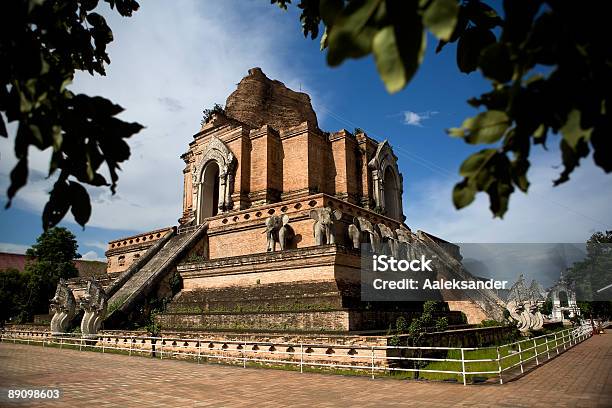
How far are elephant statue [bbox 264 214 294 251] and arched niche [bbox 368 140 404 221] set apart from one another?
840 centimetres

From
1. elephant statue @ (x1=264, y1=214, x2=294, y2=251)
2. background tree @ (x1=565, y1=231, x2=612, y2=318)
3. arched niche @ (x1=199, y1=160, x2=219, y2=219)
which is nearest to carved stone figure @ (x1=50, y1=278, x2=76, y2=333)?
elephant statue @ (x1=264, y1=214, x2=294, y2=251)

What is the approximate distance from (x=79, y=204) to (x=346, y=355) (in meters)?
8.92

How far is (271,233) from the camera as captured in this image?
18609mm

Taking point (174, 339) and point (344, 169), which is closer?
point (174, 339)

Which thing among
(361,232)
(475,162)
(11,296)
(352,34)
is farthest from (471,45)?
(11,296)

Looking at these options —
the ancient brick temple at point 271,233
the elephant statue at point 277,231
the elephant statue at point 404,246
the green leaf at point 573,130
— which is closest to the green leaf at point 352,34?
the green leaf at point 573,130

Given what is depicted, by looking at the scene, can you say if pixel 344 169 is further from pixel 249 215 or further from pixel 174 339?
pixel 174 339

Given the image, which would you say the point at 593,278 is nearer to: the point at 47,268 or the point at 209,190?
the point at 209,190

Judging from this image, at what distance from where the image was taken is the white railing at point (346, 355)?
955cm

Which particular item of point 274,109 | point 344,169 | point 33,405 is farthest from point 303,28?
point 274,109

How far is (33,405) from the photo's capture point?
669 centimetres

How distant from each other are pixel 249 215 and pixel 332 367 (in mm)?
11400

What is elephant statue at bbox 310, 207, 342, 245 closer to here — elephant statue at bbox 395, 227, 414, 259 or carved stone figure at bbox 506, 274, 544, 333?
elephant statue at bbox 395, 227, 414, 259

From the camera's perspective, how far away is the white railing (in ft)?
31.3
